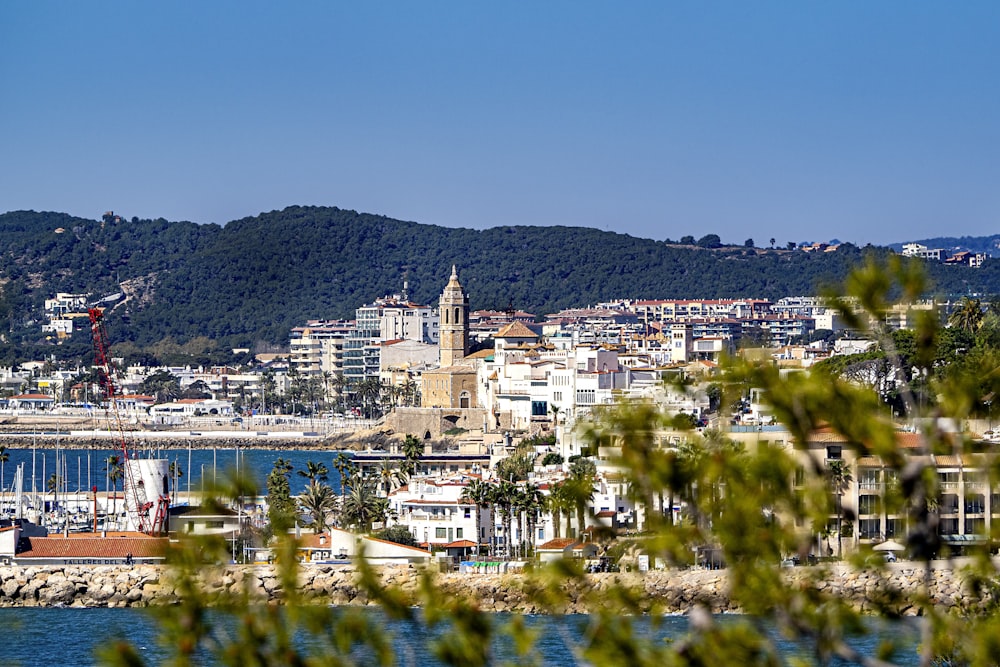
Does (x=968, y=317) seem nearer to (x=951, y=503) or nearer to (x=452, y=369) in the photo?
(x=452, y=369)

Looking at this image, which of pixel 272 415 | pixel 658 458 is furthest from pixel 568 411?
pixel 658 458

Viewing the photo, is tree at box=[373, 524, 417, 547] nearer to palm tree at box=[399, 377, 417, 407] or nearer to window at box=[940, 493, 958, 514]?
window at box=[940, 493, 958, 514]

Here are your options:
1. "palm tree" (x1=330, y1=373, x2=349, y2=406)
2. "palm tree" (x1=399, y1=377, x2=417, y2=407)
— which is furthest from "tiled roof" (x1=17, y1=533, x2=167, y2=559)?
"palm tree" (x1=330, y1=373, x2=349, y2=406)

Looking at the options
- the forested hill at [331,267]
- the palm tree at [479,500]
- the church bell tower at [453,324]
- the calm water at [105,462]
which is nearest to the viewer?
the palm tree at [479,500]

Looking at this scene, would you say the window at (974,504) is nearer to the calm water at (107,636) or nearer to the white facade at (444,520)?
the calm water at (107,636)

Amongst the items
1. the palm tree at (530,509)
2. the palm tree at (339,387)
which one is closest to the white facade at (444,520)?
the palm tree at (530,509)

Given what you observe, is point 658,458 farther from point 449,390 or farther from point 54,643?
point 449,390
